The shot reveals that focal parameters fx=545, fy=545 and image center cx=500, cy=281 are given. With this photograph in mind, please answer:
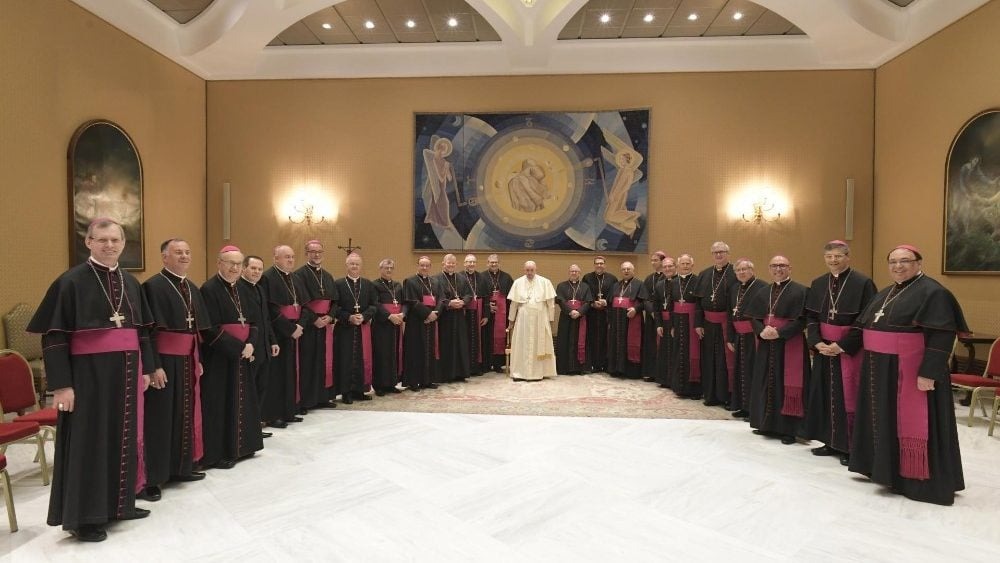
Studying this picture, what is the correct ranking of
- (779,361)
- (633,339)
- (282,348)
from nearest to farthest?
(779,361)
(282,348)
(633,339)

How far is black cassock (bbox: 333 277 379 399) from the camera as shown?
277 inches

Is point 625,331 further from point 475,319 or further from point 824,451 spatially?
point 824,451

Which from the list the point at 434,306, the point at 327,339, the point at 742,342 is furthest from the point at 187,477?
the point at 742,342

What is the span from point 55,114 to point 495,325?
6.94 m

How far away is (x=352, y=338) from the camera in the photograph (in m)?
7.14

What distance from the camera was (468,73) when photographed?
10.4m

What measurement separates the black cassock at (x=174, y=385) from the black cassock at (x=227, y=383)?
22cm

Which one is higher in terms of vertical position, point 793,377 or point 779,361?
point 779,361

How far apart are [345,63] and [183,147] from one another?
10.9 ft

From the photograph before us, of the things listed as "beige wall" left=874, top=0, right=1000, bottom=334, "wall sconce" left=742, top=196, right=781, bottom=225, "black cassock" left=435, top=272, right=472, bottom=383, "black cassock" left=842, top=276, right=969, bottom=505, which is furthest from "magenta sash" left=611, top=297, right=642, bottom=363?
"black cassock" left=842, top=276, right=969, bottom=505

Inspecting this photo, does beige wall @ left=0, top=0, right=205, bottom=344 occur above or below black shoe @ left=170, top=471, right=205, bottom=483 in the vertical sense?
above

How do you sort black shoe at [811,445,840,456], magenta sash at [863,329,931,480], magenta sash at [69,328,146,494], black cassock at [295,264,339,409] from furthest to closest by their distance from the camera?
black cassock at [295,264,339,409], black shoe at [811,445,840,456], magenta sash at [863,329,931,480], magenta sash at [69,328,146,494]

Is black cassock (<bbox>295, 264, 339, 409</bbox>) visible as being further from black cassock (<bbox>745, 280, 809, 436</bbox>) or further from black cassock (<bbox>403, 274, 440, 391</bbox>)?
black cassock (<bbox>745, 280, 809, 436</bbox>)

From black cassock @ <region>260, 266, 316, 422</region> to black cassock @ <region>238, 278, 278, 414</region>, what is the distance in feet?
0.42
